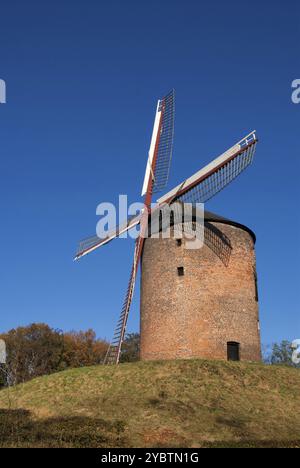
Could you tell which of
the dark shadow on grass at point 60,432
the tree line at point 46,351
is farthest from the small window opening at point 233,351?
the tree line at point 46,351

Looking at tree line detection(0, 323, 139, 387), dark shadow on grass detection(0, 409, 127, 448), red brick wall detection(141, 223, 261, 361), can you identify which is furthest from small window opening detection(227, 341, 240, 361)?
tree line detection(0, 323, 139, 387)

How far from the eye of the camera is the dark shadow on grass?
12.9 m

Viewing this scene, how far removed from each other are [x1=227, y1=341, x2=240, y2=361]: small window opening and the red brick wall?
193 mm

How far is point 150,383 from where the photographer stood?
1995cm

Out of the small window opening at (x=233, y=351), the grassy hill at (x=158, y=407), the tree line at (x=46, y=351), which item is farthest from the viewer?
the tree line at (x=46, y=351)

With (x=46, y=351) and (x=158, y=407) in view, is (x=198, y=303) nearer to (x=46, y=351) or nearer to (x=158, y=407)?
(x=158, y=407)

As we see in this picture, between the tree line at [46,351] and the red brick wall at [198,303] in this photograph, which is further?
the tree line at [46,351]

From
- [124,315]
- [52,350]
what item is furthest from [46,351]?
[124,315]

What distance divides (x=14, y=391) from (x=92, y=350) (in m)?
34.0

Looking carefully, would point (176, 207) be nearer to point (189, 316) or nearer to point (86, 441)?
point (189, 316)

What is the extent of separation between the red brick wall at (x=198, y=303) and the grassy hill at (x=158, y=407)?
218 cm

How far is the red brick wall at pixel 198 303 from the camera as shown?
957 inches

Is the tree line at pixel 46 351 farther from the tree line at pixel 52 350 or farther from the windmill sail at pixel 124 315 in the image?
the windmill sail at pixel 124 315

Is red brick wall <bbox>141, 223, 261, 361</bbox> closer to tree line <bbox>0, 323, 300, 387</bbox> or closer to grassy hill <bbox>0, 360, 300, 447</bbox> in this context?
grassy hill <bbox>0, 360, 300, 447</bbox>
